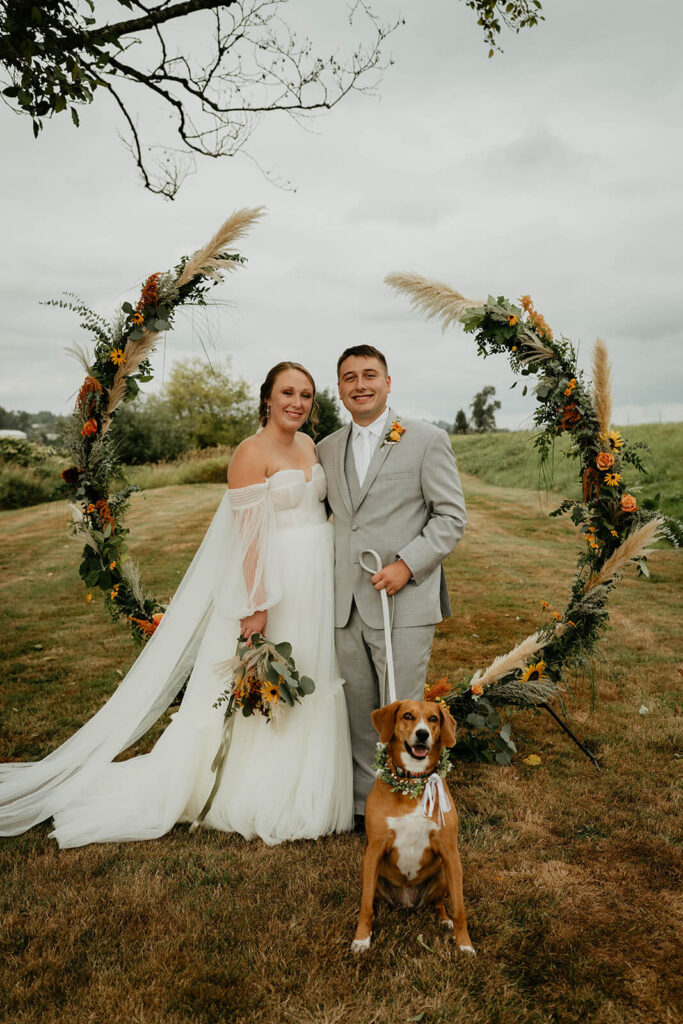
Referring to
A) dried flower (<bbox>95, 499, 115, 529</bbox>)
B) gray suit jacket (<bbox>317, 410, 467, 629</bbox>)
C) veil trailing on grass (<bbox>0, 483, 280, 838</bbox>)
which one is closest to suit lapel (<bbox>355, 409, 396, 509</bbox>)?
gray suit jacket (<bbox>317, 410, 467, 629</bbox>)

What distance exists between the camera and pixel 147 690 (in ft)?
14.2

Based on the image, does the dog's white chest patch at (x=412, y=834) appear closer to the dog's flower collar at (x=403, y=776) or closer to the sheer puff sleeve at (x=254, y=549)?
the dog's flower collar at (x=403, y=776)

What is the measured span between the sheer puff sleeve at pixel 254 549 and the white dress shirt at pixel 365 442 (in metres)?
0.55

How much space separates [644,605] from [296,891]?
281 inches

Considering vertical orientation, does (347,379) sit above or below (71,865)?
above

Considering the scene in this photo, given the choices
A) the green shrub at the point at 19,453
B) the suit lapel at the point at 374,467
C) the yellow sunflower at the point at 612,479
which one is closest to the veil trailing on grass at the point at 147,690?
the suit lapel at the point at 374,467

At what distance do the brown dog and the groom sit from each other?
0.80 meters

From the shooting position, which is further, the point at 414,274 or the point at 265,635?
the point at 414,274

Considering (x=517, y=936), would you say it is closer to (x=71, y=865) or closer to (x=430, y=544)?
(x=430, y=544)

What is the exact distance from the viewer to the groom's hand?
359 cm

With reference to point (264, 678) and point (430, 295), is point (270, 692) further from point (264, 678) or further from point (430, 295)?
point (430, 295)

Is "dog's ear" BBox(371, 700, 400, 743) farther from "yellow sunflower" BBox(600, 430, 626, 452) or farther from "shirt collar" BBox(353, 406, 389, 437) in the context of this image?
"yellow sunflower" BBox(600, 430, 626, 452)

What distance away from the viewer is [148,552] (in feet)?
42.1

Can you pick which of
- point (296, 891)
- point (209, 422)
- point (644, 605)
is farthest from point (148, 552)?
point (209, 422)
